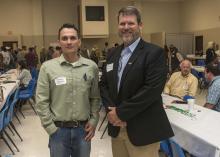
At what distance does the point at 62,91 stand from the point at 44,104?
0.50ft

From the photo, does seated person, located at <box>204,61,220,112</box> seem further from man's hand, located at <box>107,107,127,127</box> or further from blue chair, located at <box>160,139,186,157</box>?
man's hand, located at <box>107,107,127,127</box>

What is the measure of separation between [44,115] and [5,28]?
602 inches

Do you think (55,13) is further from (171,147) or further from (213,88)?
(171,147)

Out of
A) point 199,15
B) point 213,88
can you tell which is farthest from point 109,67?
point 199,15

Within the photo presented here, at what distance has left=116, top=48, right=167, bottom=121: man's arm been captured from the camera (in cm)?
198

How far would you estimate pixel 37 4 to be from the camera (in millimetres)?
16406

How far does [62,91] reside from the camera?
224cm

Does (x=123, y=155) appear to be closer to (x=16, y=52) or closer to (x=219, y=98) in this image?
(x=219, y=98)

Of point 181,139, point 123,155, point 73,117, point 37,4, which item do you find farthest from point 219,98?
point 37,4

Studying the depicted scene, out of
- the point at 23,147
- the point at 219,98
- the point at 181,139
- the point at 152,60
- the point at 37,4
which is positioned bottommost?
the point at 23,147

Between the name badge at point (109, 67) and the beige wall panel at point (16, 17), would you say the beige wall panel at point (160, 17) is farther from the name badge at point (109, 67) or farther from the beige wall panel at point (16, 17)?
the name badge at point (109, 67)

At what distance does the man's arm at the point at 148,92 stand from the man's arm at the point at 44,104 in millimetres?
505

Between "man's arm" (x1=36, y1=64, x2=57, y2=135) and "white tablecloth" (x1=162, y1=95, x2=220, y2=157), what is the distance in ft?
3.93

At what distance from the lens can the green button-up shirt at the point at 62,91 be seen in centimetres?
223
